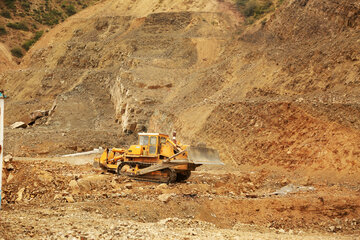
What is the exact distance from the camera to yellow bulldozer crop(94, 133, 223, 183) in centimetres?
1463

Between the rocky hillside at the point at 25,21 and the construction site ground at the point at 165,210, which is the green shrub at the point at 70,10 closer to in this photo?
the rocky hillside at the point at 25,21

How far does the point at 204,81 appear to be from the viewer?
29.8 meters

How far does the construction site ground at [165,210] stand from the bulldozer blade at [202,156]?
2.82ft

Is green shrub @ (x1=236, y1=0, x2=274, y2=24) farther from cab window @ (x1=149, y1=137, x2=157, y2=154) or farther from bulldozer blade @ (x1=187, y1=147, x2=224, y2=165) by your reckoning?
bulldozer blade @ (x1=187, y1=147, x2=224, y2=165)

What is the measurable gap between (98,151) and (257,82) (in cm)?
1031

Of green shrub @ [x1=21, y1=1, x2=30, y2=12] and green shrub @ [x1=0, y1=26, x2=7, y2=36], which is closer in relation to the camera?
green shrub @ [x1=0, y1=26, x2=7, y2=36]

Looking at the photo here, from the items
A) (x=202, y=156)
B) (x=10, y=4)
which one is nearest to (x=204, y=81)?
(x=202, y=156)

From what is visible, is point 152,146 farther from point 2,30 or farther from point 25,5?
point 25,5

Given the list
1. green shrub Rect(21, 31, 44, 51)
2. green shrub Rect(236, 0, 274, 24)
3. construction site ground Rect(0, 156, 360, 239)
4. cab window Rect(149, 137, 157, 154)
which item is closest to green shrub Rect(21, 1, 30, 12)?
green shrub Rect(21, 31, 44, 51)

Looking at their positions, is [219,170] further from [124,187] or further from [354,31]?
[354,31]

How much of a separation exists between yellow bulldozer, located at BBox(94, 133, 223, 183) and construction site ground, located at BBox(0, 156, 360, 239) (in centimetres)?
85

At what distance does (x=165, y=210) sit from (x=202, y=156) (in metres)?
3.74

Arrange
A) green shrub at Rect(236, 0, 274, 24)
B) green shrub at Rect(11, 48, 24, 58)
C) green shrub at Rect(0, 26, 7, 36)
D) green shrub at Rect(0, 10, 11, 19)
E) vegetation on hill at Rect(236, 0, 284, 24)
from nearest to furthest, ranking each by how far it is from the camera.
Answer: vegetation on hill at Rect(236, 0, 284, 24) → green shrub at Rect(236, 0, 274, 24) → green shrub at Rect(11, 48, 24, 58) → green shrub at Rect(0, 26, 7, 36) → green shrub at Rect(0, 10, 11, 19)

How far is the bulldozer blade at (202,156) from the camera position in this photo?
553 inches
